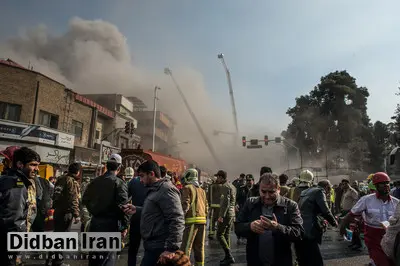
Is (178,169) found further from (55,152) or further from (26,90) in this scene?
(26,90)

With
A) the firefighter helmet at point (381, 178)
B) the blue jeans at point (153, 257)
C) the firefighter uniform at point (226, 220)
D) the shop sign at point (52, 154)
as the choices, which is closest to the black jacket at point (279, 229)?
the blue jeans at point (153, 257)

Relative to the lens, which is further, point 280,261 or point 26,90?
point 26,90

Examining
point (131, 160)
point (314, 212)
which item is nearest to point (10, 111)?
point (131, 160)

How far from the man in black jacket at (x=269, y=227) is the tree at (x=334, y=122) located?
4751cm

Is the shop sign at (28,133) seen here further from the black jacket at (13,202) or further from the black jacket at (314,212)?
the black jacket at (314,212)

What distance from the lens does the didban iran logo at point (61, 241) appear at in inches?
130

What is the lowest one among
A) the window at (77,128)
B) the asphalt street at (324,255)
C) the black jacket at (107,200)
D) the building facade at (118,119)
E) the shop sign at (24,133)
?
the asphalt street at (324,255)

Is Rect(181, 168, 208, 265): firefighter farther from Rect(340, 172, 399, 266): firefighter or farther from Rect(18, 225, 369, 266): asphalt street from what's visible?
Rect(340, 172, 399, 266): firefighter

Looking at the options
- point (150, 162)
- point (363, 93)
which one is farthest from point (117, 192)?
point (363, 93)

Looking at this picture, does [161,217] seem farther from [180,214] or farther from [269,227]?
[269,227]

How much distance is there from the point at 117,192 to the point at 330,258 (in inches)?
217

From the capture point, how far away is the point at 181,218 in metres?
3.16

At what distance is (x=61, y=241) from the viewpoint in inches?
199

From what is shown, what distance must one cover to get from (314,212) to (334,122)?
4825 centimetres
